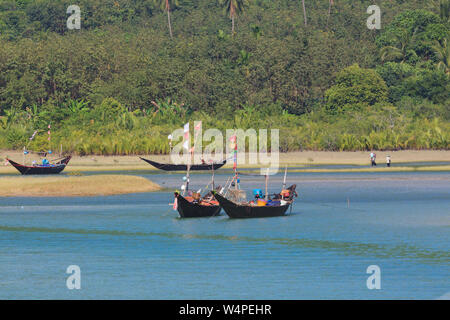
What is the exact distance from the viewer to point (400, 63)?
10562 centimetres

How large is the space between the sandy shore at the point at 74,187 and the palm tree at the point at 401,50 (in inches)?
2452

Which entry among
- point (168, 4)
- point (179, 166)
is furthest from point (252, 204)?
point (168, 4)

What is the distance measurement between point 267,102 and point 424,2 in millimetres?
44368

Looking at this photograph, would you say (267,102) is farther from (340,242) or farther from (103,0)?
(340,242)

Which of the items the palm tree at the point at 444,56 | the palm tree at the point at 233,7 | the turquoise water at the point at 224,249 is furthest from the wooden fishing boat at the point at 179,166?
the palm tree at the point at 233,7

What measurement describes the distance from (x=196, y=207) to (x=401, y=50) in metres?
76.2

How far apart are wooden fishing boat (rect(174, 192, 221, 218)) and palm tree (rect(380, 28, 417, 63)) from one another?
240 feet

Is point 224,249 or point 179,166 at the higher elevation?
point 224,249

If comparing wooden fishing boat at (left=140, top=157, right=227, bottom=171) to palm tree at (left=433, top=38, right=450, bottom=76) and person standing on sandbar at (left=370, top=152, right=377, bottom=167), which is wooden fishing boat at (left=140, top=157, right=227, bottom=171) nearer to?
person standing on sandbar at (left=370, top=152, right=377, bottom=167)

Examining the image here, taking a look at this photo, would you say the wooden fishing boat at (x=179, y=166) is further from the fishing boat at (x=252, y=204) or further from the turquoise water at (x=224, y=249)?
the fishing boat at (x=252, y=204)

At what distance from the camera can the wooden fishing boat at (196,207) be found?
1566 inches

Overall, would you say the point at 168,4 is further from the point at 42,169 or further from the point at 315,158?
the point at 42,169

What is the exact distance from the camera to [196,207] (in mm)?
40500
